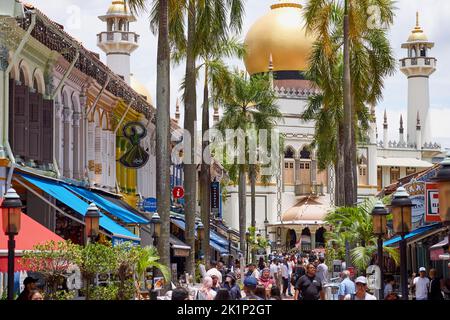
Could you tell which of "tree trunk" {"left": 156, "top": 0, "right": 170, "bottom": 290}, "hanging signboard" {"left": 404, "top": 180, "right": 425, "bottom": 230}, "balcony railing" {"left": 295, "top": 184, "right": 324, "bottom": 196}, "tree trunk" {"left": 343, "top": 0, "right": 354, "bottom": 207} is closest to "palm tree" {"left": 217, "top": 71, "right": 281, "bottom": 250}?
"tree trunk" {"left": 343, "top": 0, "right": 354, "bottom": 207}

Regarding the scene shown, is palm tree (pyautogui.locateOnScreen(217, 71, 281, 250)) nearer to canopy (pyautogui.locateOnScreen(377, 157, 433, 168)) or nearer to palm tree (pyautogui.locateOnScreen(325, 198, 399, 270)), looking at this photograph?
palm tree (pyautogui.locateOnScreen(325, 198, 399, 270))

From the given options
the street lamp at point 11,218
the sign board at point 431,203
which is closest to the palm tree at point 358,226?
the sign board at point 431,203

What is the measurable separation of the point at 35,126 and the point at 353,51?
15.3 m

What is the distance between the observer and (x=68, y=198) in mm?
28203

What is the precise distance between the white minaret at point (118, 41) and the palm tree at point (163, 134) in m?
60.7

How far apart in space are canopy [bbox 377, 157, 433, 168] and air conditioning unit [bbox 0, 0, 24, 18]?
74232 millimetres

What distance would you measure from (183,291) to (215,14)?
21127mm

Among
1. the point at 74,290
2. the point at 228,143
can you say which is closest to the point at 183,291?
the point at 74,290

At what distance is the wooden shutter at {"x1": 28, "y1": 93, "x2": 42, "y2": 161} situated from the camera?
27.4m

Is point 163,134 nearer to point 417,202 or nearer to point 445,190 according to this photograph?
point 417,202

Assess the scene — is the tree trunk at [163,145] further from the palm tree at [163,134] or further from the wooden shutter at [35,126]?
the wooden shutter at [35,126]

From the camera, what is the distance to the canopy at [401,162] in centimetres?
9544

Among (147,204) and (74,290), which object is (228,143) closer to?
(147,204)

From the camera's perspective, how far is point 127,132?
128 ft
